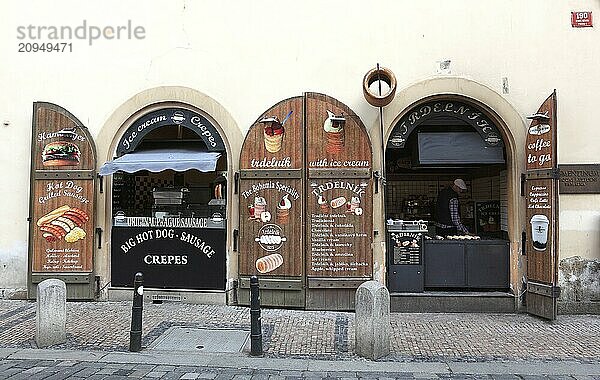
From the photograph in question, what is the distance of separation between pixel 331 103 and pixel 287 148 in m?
1.08

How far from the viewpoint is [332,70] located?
9.27 m

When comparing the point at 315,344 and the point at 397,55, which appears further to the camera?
the point at 397,55

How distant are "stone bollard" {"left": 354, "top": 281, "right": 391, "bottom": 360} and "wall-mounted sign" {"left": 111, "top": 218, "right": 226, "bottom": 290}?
338 centimetres

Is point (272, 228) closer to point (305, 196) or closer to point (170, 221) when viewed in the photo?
point (305, 196)

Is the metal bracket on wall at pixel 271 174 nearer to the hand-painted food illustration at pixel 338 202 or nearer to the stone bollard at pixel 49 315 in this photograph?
the hand-painted food illustration at pixel 338 202

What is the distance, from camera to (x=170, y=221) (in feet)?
30.9

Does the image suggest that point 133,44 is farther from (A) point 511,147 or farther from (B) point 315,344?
(A) point 511,147

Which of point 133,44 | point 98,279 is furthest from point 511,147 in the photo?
point 98,279

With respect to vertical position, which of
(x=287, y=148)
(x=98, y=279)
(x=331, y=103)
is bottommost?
(x=98, y=279)

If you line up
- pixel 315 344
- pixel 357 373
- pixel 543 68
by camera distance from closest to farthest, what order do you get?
1. pixel 357 373
2. pixel 315 344
3. pixel 543 68

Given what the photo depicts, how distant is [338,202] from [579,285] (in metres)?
4.26

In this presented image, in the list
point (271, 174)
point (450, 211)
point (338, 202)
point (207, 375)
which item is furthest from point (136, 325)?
point (450, 211)

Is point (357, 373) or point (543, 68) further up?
point (543, 68)

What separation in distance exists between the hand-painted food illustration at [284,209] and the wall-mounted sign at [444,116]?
6.76 ft
